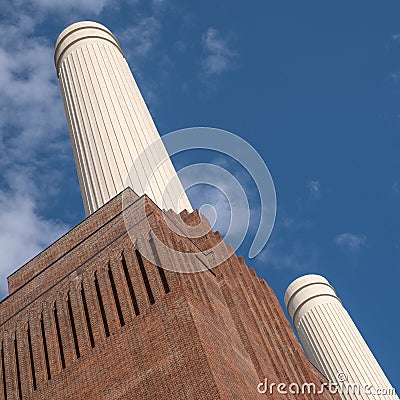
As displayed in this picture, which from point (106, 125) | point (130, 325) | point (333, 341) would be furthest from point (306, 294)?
point (130, 325)

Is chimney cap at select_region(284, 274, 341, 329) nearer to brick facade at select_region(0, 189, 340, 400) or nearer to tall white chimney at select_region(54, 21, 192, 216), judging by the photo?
tall white chimney at select_region(54, 21, 192, 216)

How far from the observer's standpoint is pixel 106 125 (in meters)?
31.5

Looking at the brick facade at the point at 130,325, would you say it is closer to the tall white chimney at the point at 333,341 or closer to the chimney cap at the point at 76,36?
the chimney cap at the point at 76,36

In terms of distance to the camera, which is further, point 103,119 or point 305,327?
point 305,327

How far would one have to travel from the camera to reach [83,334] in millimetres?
20969

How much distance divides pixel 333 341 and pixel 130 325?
2731cm

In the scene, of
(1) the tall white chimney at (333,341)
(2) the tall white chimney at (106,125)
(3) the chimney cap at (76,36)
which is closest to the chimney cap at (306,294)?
(1) the tall white chimney at (333,341)

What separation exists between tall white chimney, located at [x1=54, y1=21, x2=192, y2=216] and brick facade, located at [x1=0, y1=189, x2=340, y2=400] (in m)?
4.26

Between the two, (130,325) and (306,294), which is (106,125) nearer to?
(130,325)

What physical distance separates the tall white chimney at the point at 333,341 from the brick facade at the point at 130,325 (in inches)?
704

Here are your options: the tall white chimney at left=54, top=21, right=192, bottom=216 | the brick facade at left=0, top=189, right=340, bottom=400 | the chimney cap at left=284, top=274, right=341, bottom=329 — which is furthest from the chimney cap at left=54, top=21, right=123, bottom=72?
the chimney cap at left=284, top=274, right=341, bottom=329

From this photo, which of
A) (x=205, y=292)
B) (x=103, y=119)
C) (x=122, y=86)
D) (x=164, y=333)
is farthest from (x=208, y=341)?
(x=122, y=86)

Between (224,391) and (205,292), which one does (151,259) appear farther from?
(224,391)

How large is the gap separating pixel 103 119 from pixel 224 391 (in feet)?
56.7
